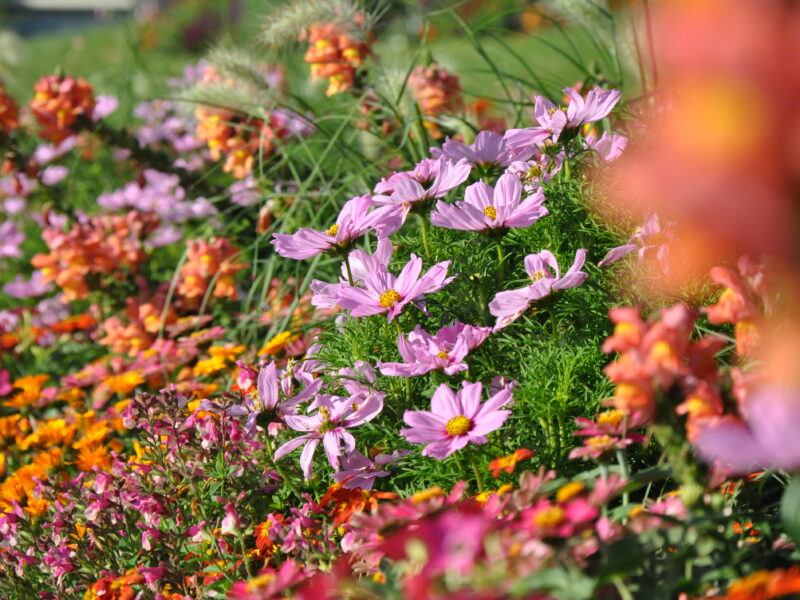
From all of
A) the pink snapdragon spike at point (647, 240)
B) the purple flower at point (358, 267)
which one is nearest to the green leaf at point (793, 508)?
the pink snapdragon spike at point (647, 240)

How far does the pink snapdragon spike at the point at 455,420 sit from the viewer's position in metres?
1.27

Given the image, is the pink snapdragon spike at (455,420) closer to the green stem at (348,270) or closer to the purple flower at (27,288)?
the green stem at (348,270)

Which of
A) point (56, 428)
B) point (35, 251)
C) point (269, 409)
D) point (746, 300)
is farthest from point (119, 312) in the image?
point (746, 300)

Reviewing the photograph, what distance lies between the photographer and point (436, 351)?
4.71ft

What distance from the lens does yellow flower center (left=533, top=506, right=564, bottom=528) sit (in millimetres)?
905

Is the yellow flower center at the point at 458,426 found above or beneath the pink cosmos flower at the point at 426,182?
beneath

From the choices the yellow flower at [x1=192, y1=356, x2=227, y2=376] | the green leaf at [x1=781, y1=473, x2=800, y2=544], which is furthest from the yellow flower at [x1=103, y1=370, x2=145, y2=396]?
the green leaf at [x1=781, y1=473, x2=800, y2=544]

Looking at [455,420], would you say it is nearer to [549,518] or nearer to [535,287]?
[535,287]

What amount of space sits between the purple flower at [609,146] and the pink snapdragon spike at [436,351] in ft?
1.57

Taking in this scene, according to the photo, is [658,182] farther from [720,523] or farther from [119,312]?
[119,312]

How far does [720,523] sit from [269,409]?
2.66 feet

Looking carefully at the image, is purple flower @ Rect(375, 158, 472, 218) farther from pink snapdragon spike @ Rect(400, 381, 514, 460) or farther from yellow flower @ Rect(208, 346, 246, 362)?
yellow flower @ Rect(208, 346, 246, 362)

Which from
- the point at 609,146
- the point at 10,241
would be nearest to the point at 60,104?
the point at 10,241

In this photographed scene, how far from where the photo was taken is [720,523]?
1026 millimetres
